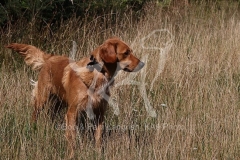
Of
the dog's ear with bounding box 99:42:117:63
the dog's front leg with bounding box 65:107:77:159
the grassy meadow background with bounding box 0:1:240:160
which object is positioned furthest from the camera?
the dog's ear with bounding box 99:42:117:63

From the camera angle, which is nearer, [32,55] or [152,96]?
[152,96]

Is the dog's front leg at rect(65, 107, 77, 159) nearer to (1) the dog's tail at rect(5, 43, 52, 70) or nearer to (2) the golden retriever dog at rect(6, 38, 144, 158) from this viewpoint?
(2) the golden retriever dog at rect(6, 38, 144, 158)

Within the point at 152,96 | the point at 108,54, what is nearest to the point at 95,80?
the point at 108,54

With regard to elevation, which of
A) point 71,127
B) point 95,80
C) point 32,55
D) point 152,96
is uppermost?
point 32,55

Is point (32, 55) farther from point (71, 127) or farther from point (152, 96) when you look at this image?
point (152, 96)

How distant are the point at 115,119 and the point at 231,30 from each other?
12.1 feet

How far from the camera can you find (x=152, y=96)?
546 centimetres

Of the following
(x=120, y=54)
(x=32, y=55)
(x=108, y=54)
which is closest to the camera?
(x=108, y=54)

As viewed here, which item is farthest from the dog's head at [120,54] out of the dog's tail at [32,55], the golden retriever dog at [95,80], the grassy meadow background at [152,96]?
the dog's tail at [32,55]

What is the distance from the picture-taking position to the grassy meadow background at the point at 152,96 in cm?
420

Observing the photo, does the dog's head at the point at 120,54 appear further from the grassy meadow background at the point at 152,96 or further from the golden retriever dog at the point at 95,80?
the grassy meadow background at the point at 152,96

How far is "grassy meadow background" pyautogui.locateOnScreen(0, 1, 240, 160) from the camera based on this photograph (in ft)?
13.8

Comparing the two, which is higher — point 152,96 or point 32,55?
point 32,55

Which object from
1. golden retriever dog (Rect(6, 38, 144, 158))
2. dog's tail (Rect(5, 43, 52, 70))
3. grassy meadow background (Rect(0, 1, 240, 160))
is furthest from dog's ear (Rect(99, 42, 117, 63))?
dog's tail (Rect(5, 43, 52, 70))
